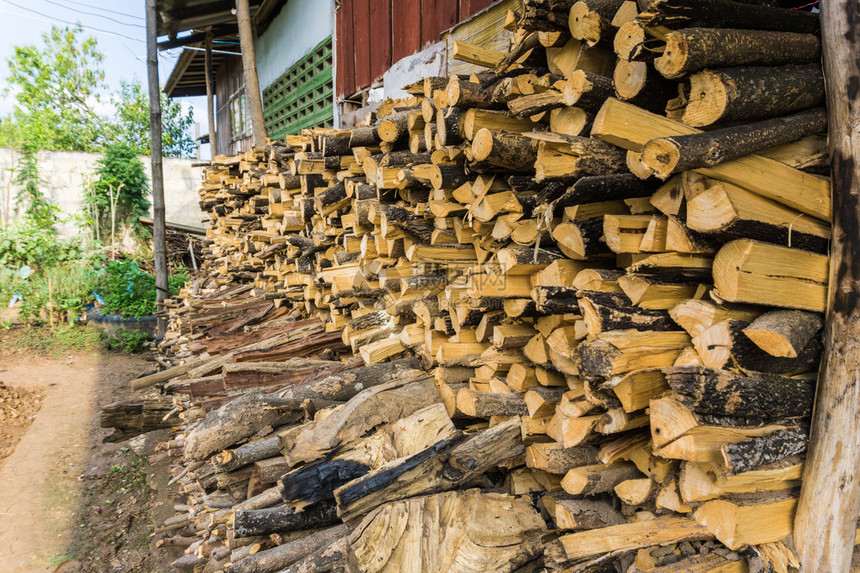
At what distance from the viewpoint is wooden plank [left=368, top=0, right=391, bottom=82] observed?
629 centimetres

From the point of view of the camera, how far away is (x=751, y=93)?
4.74 feet

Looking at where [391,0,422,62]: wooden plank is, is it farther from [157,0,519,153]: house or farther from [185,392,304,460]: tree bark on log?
[185,392,304,460]: tree bark on log

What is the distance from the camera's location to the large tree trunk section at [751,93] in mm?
1426

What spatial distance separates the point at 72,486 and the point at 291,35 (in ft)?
28.2

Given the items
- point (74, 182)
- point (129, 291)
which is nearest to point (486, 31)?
point (129, 291)

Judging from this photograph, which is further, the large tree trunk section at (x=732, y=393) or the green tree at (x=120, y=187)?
the green tree at (x=120, y=187)

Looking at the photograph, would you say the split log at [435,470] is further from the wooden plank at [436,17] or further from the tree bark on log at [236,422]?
the wooden plank at [436,17]

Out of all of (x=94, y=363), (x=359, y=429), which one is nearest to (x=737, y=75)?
(x=359, y=429)

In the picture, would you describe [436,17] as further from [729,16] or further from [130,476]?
[130,476]

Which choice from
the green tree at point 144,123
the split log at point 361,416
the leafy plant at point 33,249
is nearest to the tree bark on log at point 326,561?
the split log at point 361,416

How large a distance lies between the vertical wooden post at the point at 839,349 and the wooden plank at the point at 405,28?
4.63 metres

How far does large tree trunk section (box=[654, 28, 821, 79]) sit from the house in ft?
8.70

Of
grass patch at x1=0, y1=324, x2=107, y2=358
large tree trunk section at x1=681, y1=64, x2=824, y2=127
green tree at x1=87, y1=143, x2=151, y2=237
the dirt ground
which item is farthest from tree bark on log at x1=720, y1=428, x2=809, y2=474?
green tree at x1=87, y1=143, x2=151, y2=237

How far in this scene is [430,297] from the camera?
2939mm
